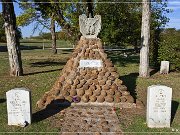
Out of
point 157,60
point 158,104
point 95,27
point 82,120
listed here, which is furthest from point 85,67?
point 157,60

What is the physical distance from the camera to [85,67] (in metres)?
10.4

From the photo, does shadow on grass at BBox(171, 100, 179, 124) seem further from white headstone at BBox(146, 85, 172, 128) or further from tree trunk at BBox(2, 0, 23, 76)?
tree trunk at BBox(2, 0, 23, 76)

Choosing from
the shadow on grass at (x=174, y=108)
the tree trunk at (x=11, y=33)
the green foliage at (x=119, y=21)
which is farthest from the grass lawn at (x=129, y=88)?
the green foliage at (x=119, y=21)

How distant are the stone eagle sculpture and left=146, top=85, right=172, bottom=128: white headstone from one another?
371 centimetres

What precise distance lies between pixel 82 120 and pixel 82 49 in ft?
10.6

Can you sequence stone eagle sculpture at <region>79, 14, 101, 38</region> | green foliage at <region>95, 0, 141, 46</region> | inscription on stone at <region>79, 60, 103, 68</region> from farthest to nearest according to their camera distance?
green foliage at <region>95, 0, 141, 46</region> < stone eagle sculpture at <region>79, 14, 101, 38</region> < inscription on stone at <region>79, 60, 103, 68</region>

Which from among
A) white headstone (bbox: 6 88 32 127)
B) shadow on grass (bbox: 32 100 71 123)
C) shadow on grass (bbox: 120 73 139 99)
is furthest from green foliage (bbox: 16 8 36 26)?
white headstone (bbox: 6 88 32 127)

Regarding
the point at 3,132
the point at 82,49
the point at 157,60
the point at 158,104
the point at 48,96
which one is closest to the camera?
the point at 3,132

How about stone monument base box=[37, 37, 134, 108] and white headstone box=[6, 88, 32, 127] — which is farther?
stone monument base box=[37, 37, 134, 108]

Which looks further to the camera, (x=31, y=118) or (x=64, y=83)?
(x=64, y=83)

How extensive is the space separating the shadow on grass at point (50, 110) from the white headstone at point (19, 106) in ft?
1.33

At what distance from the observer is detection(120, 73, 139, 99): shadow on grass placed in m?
11.7

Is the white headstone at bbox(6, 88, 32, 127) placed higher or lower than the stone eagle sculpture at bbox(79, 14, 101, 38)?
lower

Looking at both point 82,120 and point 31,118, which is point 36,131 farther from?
point 82,120
